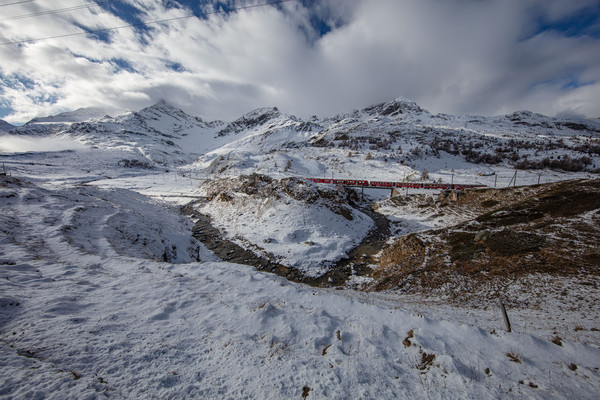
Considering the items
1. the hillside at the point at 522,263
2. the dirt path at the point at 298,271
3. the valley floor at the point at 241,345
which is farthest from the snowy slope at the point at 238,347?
the dirt path at the point at 298,271

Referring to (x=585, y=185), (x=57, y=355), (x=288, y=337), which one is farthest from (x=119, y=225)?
(x=585, y=185)

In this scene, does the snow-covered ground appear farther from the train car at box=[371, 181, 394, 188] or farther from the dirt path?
the train car at box=[371, 181, 394, 188]

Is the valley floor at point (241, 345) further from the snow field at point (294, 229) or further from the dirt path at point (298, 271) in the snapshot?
the snow field at point (294, 229)

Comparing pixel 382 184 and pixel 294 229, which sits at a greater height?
pixel 382 184

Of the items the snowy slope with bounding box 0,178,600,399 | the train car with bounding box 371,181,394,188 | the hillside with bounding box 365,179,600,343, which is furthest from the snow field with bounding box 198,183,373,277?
the train car with bounding box 371,181,394,188

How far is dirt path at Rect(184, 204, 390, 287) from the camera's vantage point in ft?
59.2

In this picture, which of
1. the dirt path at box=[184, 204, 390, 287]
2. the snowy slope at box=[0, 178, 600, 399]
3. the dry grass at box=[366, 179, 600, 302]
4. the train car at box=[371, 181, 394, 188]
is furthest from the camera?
the train car at box=[371, 181, 394, 188]

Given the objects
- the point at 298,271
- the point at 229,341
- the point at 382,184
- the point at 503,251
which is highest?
the point at 382,184

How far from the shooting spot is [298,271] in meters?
18.9

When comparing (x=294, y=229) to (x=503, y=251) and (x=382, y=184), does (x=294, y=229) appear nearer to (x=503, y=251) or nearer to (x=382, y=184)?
(x=503, y=251)

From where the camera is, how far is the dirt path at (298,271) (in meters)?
18.0

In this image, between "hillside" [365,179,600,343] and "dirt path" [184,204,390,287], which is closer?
"hillside" [365,179,600,343]

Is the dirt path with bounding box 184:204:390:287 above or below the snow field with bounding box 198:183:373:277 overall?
below

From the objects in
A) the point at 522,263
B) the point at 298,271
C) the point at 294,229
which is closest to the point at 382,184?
the point at 294,229
